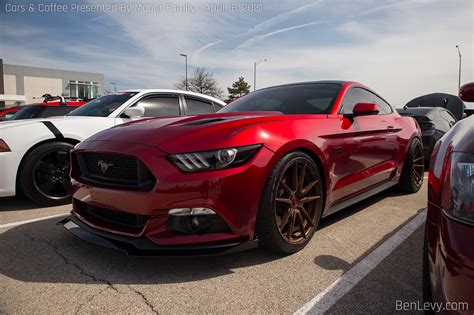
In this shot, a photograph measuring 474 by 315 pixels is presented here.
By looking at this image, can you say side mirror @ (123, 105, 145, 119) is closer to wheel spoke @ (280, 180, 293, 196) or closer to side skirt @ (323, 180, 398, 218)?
wheel spoke @ (280, 180, 293, 196)

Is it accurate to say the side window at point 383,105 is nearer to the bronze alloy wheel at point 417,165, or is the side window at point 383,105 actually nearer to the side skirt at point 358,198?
the bronze alloy wheel at point 417,165

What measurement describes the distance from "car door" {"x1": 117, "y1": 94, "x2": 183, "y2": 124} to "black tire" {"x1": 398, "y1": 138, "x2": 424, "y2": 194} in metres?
3.14

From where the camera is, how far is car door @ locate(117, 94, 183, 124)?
4.85 meters

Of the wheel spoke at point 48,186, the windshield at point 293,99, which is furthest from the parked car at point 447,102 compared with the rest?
the wheel spoke at point 48,186

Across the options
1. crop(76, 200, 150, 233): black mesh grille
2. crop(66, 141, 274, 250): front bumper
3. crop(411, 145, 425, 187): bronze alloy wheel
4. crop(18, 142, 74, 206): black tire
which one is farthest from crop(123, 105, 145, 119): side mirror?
crop(411, 145, 425, 187): bronze alloy wheel

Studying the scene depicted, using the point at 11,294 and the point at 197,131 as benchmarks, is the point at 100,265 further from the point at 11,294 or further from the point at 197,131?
the point at 197,131

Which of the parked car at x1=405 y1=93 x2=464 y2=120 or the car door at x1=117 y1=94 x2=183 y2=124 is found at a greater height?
the parked car at x1=405 y1=93 x2=464 y2=120

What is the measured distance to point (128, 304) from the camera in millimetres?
1903

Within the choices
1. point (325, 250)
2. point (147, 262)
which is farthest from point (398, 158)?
point (147, 262)

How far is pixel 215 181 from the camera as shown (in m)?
2.10

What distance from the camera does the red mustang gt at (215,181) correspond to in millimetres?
2111

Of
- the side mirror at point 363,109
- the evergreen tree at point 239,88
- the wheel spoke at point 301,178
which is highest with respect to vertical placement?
the evergreen tree at point 239,88

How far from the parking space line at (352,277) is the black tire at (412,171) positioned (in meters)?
1.38

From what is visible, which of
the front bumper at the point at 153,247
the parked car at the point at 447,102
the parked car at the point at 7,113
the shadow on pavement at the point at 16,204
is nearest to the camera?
the front bumper at the point at 153,247
